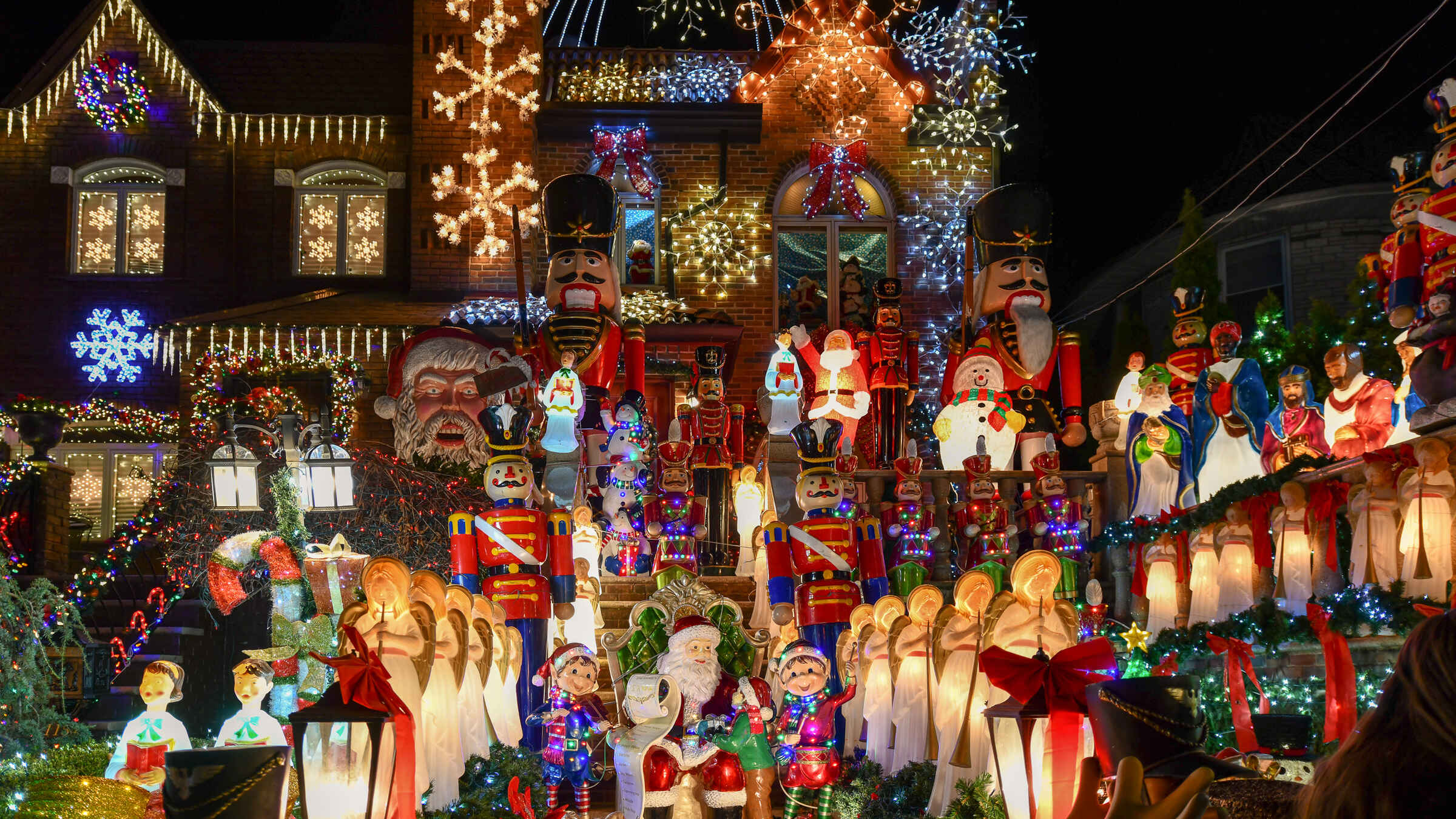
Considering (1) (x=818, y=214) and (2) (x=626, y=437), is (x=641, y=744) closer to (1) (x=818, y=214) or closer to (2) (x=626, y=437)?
(2) (x=626, y=437)

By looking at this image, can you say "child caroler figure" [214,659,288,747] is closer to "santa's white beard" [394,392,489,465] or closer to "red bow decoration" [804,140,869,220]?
"santa's white beard" [394,392,489,465]

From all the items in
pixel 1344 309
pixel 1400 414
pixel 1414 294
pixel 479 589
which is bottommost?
pixel 479 589

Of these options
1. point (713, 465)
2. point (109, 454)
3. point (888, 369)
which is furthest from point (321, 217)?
point (713, 465)

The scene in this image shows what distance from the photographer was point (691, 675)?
7.68 meters

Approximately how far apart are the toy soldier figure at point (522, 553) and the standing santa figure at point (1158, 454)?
4.15 meters

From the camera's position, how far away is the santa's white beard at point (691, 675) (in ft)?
25.1

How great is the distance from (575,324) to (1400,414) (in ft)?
21.7

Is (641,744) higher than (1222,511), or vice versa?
(1222,511)

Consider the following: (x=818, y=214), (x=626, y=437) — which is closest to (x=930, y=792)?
(x=626, y=437)

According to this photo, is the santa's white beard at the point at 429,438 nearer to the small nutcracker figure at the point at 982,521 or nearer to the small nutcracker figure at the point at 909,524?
the small nutcracker figure at the point at 909,524

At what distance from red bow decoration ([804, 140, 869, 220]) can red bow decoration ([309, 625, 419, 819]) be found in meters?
11.4

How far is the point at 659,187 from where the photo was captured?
17.7m

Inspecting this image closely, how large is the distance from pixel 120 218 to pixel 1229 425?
14.5 metres

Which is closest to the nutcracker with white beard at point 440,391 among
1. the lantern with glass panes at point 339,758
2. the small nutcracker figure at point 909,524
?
the small nutcracker figure at point 909,524
